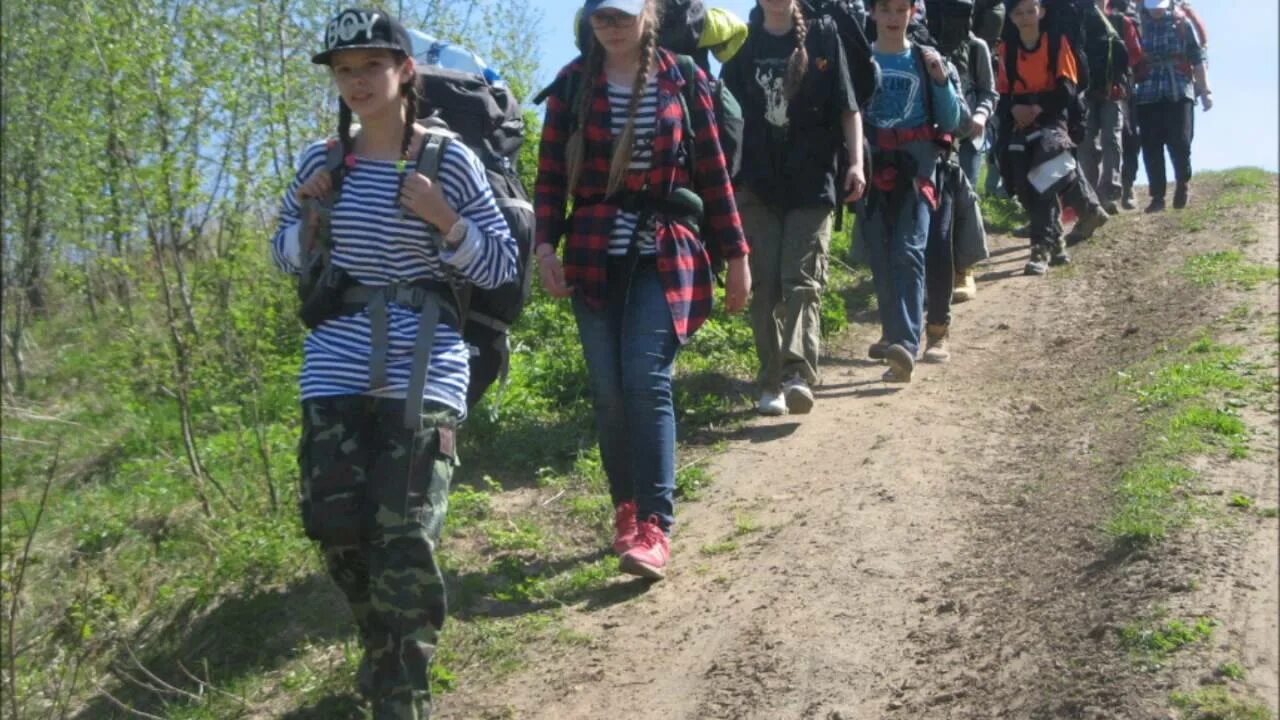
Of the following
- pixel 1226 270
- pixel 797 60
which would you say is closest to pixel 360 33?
pixel 797 60

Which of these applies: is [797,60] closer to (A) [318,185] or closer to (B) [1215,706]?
(A) [318,185]

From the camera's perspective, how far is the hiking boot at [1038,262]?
10.6 meters

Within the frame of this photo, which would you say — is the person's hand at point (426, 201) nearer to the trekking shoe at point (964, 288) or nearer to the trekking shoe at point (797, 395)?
the trekking shoe at point (797, 395)

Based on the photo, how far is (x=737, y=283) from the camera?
5480mm

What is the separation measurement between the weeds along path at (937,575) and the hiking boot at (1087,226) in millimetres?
3544

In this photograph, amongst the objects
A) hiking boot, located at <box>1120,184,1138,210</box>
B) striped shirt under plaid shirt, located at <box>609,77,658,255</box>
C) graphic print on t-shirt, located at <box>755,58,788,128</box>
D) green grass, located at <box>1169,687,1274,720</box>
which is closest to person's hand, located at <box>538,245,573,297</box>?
striped shirt under plaid shirt, located at <box>609,77,658,255</box>

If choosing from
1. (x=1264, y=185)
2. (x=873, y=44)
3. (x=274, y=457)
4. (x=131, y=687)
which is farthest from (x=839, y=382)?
(x=1264, y=185)

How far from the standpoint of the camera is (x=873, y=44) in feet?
25.8

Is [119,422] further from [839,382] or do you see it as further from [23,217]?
[839,382]

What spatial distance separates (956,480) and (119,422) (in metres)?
7.89

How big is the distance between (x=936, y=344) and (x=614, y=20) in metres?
3.86

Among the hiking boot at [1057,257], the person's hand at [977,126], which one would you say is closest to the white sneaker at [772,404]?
the person's hand at [977,126]

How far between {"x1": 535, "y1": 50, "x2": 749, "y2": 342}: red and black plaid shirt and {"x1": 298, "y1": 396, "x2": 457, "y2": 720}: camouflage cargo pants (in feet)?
4.37

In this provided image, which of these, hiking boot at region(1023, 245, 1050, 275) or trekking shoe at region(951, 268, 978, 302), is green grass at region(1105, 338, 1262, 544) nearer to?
trekking shoe at region(951, 268, 978, 302)
